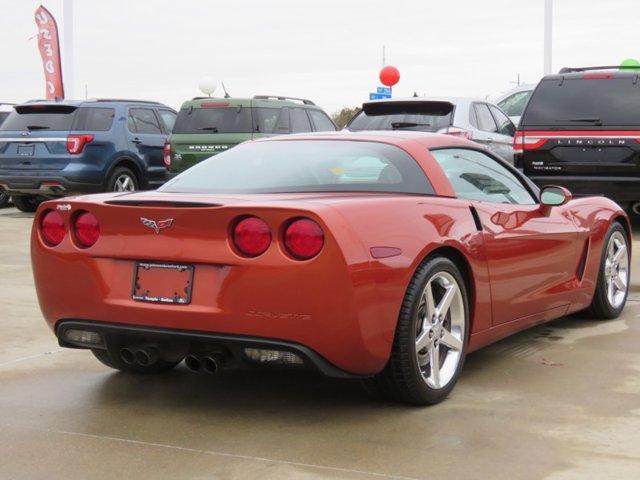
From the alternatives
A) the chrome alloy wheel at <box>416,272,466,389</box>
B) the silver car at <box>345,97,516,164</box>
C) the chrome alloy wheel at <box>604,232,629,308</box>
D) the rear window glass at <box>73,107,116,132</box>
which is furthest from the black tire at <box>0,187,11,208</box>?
the chrome alloy wheel at <box>416,272,466,389</box>

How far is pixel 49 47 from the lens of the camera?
1038 inches

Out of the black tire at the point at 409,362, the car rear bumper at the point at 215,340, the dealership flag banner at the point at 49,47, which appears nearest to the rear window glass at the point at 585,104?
the black tire at the point at 409,362

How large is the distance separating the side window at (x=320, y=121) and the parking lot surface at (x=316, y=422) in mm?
10574

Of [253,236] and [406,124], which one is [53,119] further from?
[253,236]

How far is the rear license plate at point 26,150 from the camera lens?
50.5 ft

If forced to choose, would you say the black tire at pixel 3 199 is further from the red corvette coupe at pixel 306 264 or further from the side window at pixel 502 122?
the red corvette coupe at pixel 306 264

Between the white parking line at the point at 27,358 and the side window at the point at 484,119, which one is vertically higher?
the side window at the point at 484,119

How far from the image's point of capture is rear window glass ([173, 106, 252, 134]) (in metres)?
15.4

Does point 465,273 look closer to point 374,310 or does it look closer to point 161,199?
point 374,310

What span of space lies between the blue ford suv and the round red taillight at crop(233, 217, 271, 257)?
11256mm

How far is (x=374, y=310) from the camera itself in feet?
14.6

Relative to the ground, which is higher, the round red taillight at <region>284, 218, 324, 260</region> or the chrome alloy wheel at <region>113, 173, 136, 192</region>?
the round red taillight at <region>284, 218, 324, 260</region>

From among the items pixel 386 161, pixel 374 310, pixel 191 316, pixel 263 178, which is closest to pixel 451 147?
pixel 386 161

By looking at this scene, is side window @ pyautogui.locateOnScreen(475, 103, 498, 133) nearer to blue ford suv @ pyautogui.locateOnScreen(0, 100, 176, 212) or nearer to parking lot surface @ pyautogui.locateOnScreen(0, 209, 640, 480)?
blue ford suv @ pyautogui.locateOnScreen(0, 100, 176, 212)
